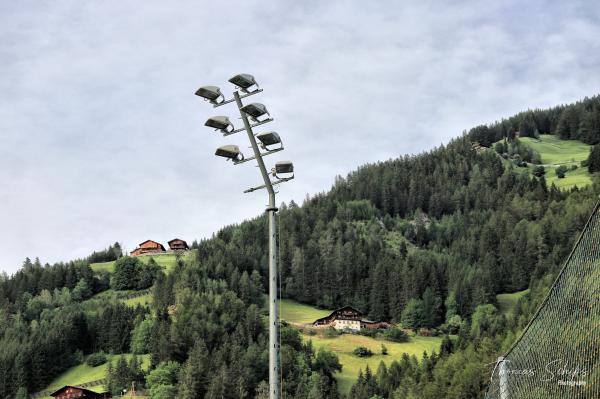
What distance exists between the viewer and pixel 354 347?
14025cm

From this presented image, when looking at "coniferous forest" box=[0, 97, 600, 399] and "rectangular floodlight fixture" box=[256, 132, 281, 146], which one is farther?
"coniferous forest" box=[0, 97, 600, 399]

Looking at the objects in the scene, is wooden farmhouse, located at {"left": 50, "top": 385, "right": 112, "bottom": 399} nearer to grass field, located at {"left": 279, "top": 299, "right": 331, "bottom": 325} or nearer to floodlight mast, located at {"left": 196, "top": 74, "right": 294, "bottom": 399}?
grass field, located at {"left": 279, "top": 299, "right": 331, "bottom": 325}

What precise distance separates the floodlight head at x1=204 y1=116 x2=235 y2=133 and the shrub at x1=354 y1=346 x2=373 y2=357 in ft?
396

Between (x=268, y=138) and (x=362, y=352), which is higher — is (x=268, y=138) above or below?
above

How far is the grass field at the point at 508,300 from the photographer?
167m

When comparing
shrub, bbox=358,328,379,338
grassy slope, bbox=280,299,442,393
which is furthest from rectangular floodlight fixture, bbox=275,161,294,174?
shrub, bbox=358,328,379,338

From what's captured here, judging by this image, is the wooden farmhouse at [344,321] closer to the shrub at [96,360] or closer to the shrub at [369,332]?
the shrub at [369,332]

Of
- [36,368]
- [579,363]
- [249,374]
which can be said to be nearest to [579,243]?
[579,363]

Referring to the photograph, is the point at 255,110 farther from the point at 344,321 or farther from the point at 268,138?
the point at 344,321

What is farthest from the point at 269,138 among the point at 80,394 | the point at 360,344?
the point at 360,344

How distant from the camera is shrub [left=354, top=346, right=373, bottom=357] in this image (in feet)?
440

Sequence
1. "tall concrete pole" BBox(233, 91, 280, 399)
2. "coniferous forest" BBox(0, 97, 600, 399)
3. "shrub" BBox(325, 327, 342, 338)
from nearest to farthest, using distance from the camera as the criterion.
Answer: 1. "tall concrete pole" BBox(233, 91, 280, 399)
2. "coniferous forest" BBox(0, 97, 600, 399)
3. "shrub" BBox(325, 327, 342, 338)

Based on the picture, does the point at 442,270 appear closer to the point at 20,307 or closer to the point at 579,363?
the point at 20,307

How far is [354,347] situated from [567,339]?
4844 inches
